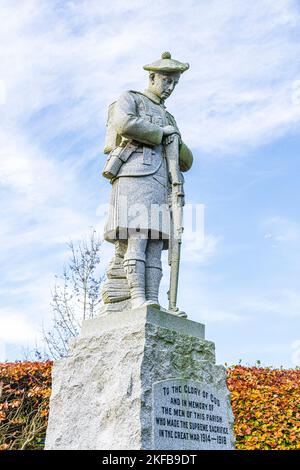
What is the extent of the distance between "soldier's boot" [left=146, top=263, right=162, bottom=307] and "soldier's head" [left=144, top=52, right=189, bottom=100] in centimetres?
190

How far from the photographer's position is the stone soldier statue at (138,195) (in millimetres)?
6379

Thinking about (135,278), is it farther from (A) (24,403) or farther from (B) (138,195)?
(A) (24,403)

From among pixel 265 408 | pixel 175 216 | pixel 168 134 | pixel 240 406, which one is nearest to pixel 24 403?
pixel 240 406

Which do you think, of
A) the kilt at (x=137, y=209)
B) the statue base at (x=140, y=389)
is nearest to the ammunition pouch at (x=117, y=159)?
the kilt at (x=137, y=209)

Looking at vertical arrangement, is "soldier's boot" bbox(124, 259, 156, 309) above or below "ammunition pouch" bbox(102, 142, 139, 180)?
below

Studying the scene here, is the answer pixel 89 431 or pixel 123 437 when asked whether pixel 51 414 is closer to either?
pixel 89 431

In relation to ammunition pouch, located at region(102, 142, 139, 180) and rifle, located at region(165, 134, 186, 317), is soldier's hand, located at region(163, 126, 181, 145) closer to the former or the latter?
rifle, located at region(165, 134, 186, 317)

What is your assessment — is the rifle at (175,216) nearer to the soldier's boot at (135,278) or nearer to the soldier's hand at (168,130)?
the soldier's hand at (168,130)

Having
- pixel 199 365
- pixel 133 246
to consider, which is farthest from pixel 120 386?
pixel 133 246

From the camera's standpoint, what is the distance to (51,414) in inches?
245

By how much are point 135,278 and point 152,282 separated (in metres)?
0.22

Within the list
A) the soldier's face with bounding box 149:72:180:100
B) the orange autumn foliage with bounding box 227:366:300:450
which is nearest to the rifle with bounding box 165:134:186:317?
the soldier's face with bounding box 149:72:180:100

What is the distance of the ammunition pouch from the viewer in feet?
21.6
